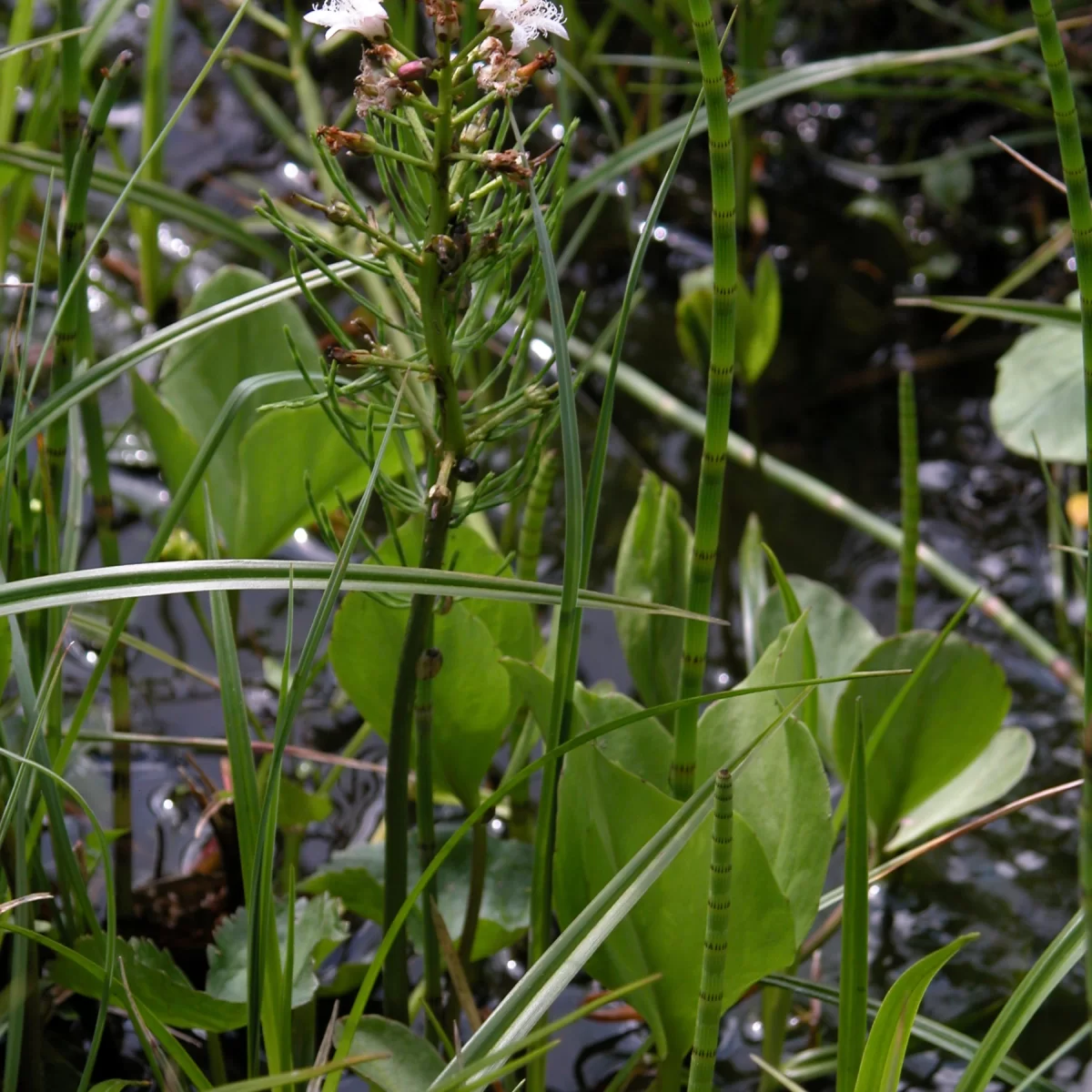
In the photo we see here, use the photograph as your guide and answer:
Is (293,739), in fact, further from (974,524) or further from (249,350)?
(974,524)

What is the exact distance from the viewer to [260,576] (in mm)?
521

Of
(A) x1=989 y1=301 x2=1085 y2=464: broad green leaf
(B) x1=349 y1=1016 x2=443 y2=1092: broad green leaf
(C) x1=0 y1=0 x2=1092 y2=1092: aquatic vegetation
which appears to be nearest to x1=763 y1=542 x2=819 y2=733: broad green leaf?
(C) x1=0 y1=0 x2=1092 y2=1092: aquatic vegetation

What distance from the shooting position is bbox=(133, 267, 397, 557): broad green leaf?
85 cm

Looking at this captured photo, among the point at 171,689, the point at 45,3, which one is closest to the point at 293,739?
the point at 171,689

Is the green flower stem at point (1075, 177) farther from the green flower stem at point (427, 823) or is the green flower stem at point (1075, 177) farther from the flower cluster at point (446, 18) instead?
the green flower stem at point (427, 823)

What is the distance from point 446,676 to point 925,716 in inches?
12.6

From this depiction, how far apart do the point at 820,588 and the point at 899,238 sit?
90 centimetres

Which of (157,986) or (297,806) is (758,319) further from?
(157,986)

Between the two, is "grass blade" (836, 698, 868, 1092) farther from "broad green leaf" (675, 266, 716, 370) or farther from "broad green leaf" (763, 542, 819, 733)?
"broad green leaf" (675, 266, 716, 370)

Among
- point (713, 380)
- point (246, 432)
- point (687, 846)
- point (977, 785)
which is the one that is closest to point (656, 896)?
point (687, 846)

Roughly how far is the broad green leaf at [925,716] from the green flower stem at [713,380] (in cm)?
21

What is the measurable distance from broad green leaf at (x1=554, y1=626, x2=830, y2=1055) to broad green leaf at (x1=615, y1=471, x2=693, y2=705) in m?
0.16

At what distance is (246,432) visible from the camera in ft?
2.90

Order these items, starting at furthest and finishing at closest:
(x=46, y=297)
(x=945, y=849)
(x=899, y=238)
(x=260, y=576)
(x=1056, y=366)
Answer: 1. (x=899, y=238)
2. (x=46, y=297)
3. (x=1056, y=366)
4. (x=945, y=849)
5. (x=260, y=576)
